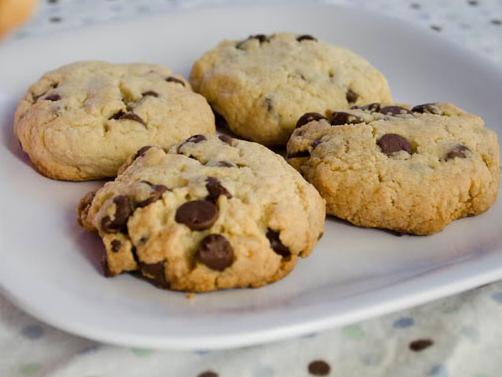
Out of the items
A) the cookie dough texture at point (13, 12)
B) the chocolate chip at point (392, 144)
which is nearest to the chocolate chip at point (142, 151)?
the chocolate chip at point (392, 144)

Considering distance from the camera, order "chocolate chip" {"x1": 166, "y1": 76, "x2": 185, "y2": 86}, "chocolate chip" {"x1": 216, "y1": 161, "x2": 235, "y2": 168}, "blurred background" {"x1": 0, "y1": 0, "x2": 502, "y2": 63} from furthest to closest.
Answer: "blurred background" {"x1": 0, "y1": 0, "x2": 502, "y2": 63}, "chocolate chip" {"x1": 166, "y1": 76, "x2": 185, "y2": 86}, "chocolate chip" {"x1": 216, "y1": 161, "x2": 235, "y2": 168}

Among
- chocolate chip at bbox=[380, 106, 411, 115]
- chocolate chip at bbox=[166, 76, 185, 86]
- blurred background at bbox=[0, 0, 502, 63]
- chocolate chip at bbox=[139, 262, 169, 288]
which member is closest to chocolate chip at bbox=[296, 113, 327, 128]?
chocolate chip at bbox=[380, 106, 411, 115]

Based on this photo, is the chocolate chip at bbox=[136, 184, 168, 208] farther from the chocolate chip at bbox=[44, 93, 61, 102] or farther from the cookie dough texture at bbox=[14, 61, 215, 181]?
the chocolate chip at bbox=[44, 93, 61, 102]

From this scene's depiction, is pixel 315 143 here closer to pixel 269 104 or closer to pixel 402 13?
pixel 269 104

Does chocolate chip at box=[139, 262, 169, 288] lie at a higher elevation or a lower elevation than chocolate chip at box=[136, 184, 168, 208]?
lower

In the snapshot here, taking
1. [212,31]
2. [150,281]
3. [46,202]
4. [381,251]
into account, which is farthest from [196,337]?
[212,31]

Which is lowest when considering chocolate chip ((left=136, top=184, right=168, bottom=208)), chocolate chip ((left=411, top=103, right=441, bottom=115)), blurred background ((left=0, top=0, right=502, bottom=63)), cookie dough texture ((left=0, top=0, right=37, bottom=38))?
blurred background ((left=0, top=0, right=502, bottom=63))

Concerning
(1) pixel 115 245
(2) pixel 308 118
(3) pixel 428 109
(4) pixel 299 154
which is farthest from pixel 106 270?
(3) pixel 428 109
